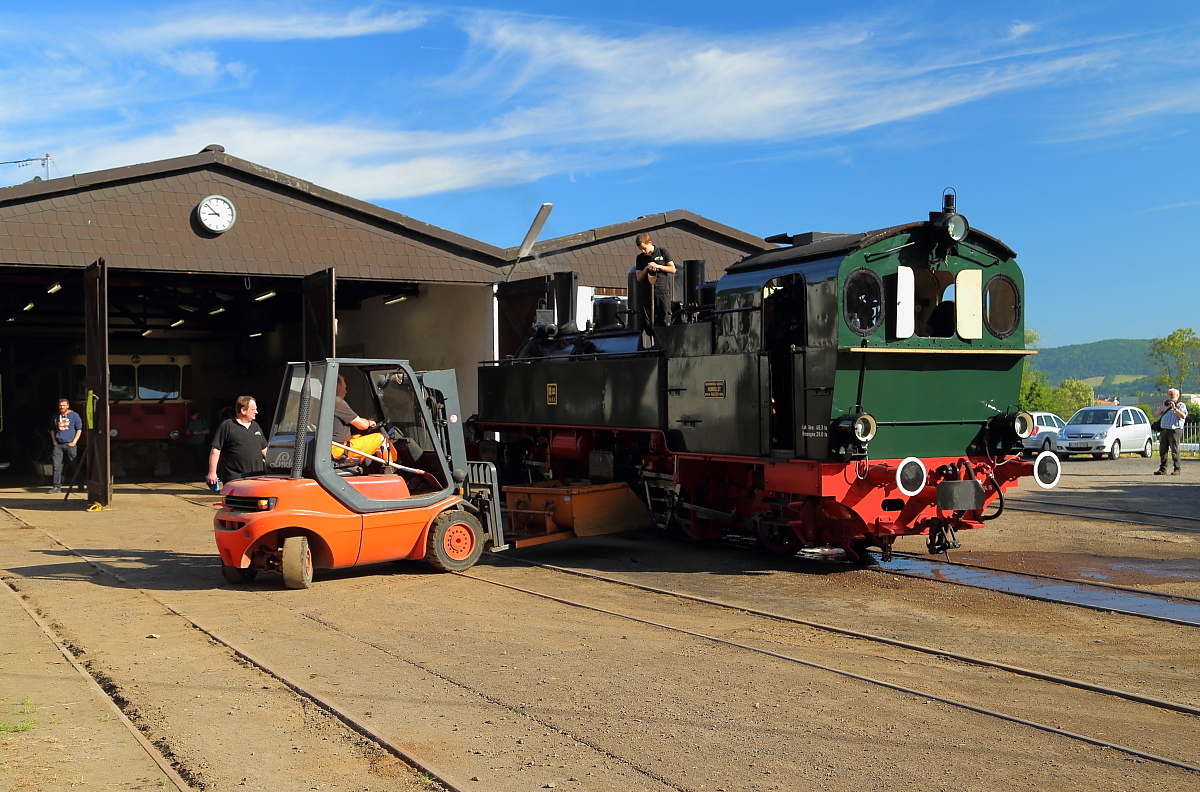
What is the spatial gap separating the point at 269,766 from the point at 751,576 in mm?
5603

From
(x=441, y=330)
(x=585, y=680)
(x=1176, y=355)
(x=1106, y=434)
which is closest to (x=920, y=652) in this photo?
(x=585, y=680)

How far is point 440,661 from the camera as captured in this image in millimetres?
6254

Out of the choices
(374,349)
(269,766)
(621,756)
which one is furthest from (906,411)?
(374,349)

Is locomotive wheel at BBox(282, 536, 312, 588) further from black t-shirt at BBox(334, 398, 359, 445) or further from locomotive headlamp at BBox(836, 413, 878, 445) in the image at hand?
locomotive headlamp at BBox(836, 413, 878, 445)

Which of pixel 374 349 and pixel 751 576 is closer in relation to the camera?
pixel 751 576

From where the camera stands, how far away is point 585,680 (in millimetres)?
5777

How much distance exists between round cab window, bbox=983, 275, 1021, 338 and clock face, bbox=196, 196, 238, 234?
12.2 meters

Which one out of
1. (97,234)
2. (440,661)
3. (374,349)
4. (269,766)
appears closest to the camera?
(269,766)

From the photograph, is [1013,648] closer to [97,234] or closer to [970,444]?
[970,444]

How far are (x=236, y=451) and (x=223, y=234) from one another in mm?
7795

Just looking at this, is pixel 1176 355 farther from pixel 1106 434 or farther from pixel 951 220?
pixel 951 220

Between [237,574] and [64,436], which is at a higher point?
[64,436]

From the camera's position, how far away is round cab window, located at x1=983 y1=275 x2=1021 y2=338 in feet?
31.2

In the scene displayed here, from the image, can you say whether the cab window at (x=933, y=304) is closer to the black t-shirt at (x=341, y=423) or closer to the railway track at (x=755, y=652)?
the railway track at (x=755, y=652)
